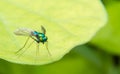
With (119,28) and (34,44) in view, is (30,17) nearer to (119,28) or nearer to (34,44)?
(34,44)

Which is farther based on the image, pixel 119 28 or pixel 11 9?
pixel 119 28

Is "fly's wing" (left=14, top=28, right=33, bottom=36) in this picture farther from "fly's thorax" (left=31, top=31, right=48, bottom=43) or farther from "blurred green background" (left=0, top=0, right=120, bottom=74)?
"blurred green background" (left=0, top=0, right=120, bottom=74)

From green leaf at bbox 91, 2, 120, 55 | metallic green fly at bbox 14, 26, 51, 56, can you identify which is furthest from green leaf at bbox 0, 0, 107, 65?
green leaf at bbox 91, 2, 120, 55

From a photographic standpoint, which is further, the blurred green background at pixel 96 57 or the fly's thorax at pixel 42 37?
the blurred green background at pixel 96 57

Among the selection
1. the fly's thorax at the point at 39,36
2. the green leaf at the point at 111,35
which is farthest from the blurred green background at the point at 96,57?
the fly's thorax at the point at 39,36

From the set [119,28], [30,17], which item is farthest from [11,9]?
[119,28]

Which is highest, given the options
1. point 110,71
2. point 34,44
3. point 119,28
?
point 34,44

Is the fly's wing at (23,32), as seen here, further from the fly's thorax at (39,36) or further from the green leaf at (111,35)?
the green leaf at (111,35)
